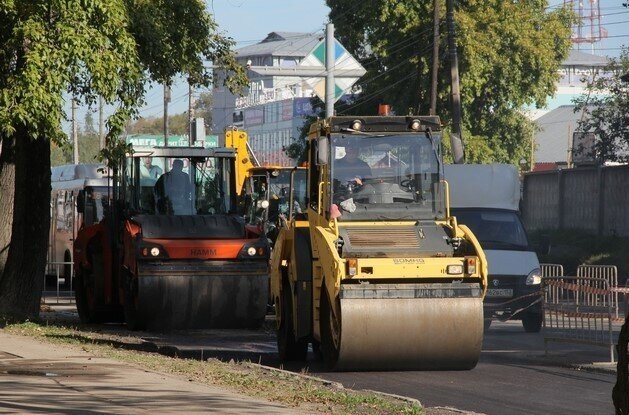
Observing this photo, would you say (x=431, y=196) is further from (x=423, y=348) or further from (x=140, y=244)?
(x=140, y=244)

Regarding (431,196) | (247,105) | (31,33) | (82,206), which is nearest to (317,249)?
(431,196)

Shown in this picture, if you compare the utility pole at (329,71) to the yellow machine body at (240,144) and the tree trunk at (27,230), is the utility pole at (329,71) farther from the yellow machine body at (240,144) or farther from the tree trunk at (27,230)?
the yellow machine body at (240,144)

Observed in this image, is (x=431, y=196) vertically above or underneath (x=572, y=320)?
above

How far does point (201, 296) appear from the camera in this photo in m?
19.8

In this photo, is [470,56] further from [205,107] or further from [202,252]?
[205,107]

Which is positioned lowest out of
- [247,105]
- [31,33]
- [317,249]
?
[317,249]

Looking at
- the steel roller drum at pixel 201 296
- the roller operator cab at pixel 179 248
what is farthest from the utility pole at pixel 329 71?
the steel roller drum at pixel 201 296

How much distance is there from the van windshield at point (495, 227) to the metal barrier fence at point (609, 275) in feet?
5.49

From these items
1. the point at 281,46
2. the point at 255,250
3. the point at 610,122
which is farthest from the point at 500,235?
the point at 281,46

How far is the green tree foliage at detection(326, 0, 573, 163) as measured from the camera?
50031 mm

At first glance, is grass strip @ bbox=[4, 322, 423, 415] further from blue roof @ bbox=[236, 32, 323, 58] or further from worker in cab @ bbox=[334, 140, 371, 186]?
blue roof @ bbox=[236, 32, 323, 58]

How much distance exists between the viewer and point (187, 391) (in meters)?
12.4

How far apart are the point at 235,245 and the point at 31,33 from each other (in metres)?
4.52

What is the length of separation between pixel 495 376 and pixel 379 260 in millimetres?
1919
